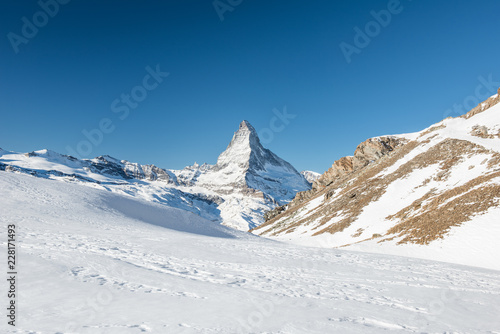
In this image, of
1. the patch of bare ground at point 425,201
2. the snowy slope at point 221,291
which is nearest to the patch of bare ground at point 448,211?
the patch of bare ground at point 425,201

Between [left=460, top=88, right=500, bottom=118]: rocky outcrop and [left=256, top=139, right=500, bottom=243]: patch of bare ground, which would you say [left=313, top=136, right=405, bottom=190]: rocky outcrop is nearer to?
[left=256, top=139, right=500, bottom=243]: patch of bare ground

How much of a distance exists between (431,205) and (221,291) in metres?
32.2

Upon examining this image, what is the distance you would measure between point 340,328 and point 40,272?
965cm

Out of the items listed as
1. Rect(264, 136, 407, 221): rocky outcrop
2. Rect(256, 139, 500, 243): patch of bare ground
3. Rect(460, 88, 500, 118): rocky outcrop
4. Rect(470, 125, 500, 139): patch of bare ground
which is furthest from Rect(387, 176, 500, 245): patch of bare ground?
Rect(264, 136, 407, 221): rocky outcrop

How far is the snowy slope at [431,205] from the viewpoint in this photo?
74.6 feet

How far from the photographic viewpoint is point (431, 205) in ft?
104

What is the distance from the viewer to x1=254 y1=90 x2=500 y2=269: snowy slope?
2273 centimetres

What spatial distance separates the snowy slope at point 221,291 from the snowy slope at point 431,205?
836 cm

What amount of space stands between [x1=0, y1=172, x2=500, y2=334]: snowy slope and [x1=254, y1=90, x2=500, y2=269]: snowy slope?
8.36 meters

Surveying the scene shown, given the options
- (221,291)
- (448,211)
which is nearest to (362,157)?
(448,211)

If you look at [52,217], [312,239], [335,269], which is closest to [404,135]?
[312,239]

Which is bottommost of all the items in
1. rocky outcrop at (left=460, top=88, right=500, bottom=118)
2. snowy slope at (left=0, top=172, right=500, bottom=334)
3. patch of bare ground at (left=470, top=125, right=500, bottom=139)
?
snowy slope at (left=0, top=172, right=500, bottom=334)

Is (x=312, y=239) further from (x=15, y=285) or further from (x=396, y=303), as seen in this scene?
(x=15, y=285)

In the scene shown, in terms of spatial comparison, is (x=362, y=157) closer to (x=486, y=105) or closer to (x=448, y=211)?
(x=486, y=105)
